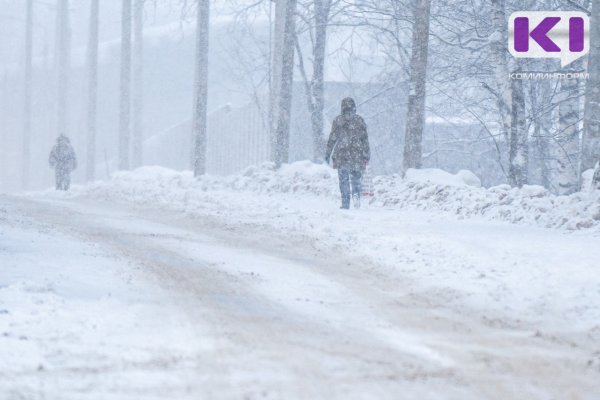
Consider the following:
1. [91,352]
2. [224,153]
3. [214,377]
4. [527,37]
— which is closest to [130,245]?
[91,352]

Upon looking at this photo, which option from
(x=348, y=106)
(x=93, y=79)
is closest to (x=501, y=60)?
(x=348, y=106)

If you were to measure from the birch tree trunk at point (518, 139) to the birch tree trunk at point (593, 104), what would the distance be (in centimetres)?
223

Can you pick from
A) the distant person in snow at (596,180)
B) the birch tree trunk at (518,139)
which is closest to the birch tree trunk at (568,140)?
the birch tree trunk at (518,139)

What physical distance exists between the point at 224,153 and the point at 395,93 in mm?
11318

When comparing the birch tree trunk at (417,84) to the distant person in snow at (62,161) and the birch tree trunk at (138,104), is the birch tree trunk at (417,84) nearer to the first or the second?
the distant person in snow at (62,161)

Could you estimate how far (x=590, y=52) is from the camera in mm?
15977

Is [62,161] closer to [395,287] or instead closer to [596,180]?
[596,180]

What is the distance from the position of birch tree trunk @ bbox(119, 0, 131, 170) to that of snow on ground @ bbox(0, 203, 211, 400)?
29730 mm

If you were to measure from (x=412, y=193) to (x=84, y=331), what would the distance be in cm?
1140

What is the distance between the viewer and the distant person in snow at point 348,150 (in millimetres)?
→ 16188

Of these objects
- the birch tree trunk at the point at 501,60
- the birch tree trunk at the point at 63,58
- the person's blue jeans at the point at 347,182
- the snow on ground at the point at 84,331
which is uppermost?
the birch tree trunk at the point at 63,58

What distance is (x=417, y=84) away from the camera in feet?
63.3

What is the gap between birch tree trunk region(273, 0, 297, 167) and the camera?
23500 mm

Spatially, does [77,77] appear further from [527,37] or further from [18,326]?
[18,326]
